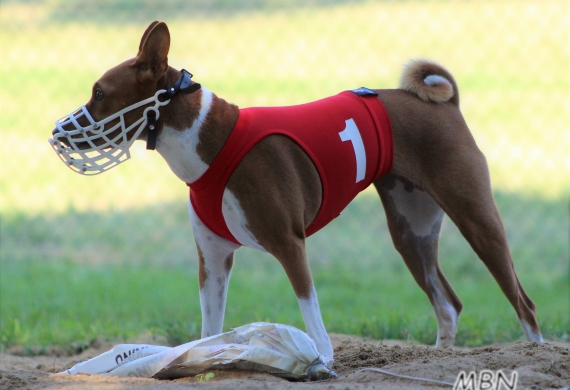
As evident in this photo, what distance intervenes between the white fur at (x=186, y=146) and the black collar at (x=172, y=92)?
42 millimetres

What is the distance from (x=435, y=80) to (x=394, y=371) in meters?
1.77

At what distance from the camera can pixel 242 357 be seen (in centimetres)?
364

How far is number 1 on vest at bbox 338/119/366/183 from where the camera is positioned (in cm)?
414

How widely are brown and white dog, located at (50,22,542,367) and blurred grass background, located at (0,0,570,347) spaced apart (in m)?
0.60

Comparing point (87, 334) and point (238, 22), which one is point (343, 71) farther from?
point (87, 334)

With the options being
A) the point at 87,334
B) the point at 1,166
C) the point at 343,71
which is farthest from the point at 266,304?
the point at 343,71

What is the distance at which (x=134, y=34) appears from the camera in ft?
43.5

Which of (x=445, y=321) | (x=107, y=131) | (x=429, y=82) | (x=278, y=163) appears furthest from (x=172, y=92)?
(x=445, y=321)

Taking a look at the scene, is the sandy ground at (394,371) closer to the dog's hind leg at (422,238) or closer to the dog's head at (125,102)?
the dog's hind leg at (422,238)

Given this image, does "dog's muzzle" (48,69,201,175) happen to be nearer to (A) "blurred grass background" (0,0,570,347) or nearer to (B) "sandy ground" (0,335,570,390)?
(B) "sandy ground" (0,335,570,390)

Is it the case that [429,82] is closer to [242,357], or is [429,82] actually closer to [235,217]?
[235,217]

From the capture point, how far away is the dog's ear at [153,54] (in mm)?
3688

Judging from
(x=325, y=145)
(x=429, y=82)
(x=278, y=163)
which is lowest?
(x=278, y=163)

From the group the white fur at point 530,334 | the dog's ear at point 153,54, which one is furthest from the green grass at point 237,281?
the dog's ear at point 153,54
